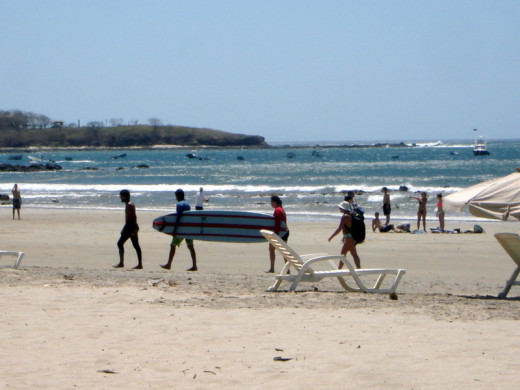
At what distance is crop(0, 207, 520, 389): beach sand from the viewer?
5.20 metres

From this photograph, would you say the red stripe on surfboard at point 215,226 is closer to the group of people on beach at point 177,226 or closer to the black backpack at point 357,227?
the group of people on beach at point 177,226

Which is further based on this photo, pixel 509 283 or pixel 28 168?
pixel 28 168

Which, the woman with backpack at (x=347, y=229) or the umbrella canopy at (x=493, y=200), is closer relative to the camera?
the umbrella canopy at (x=493, y=200)

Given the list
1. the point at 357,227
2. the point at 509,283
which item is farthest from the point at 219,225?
the point at 509,283

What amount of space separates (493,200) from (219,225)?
6.34 meters

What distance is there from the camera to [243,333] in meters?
6.47

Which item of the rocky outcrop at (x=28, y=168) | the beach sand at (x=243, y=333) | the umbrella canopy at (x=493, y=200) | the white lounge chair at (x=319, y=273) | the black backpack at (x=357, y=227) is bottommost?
the rocky outcrop at (x=28, y=168)

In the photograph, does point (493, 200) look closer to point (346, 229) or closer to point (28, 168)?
point (346, 229)

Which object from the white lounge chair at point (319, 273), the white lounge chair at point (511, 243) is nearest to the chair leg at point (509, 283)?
the white lounge chair at point (511, 243)

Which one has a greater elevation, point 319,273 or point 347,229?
point 347,229

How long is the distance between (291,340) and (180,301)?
2.04 m

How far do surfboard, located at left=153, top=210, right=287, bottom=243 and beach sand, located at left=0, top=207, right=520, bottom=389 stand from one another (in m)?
2.25

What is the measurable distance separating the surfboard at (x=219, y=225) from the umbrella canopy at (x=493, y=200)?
5.19 m

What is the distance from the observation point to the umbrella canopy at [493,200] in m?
8.41
